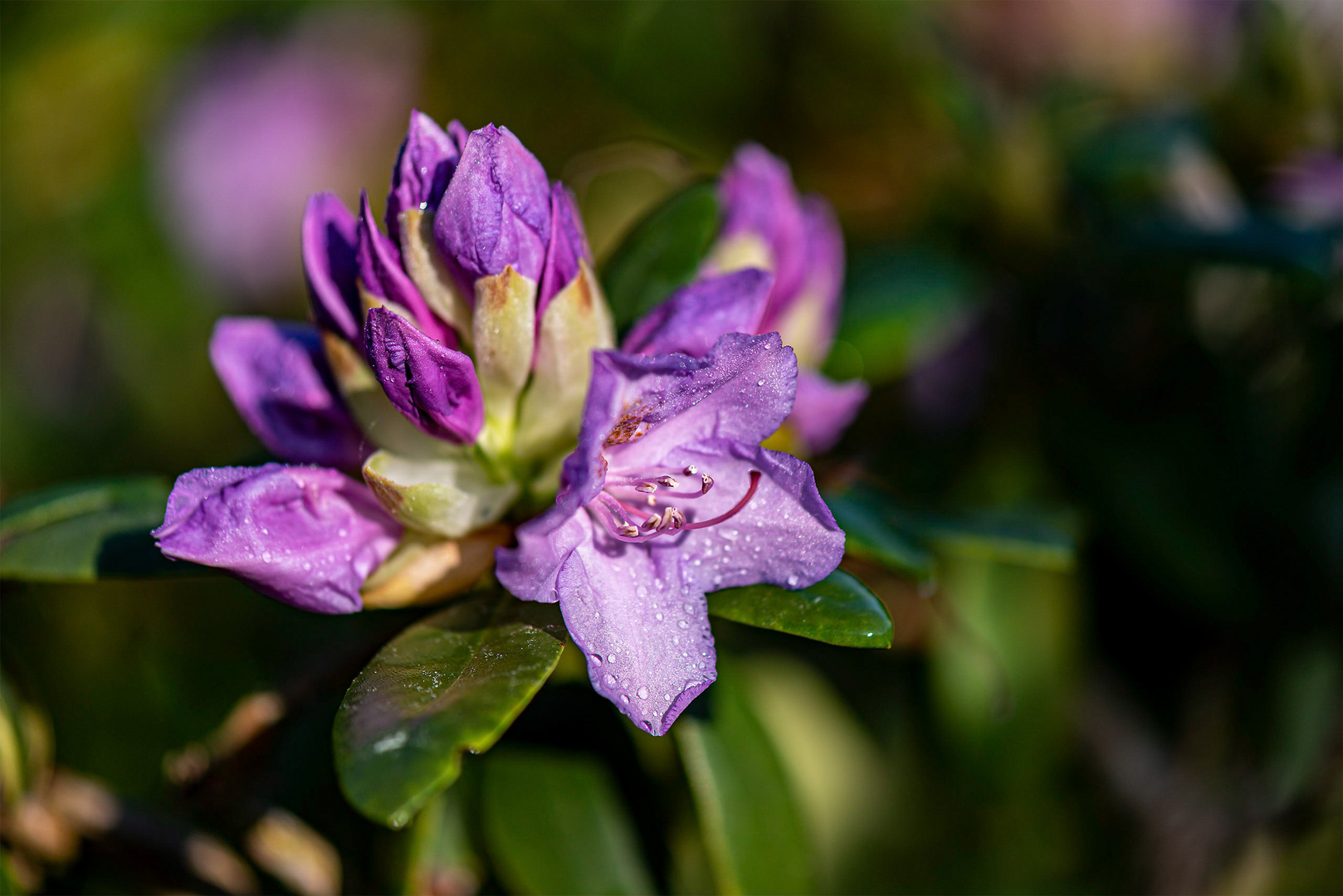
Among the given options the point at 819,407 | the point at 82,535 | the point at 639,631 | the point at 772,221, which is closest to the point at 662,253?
the point at 772,221

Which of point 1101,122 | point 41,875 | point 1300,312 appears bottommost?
point 41,875

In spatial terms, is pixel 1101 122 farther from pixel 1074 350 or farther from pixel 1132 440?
pixel 1132 440

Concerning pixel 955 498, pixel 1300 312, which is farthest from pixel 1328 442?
pixel 955 498

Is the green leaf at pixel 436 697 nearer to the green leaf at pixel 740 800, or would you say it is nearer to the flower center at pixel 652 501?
the flower center at pixel 652 501

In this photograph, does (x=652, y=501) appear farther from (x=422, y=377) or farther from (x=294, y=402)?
(x=294, y=402)

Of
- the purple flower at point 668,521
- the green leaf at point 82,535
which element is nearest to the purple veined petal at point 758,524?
the purple flower at point 668,521

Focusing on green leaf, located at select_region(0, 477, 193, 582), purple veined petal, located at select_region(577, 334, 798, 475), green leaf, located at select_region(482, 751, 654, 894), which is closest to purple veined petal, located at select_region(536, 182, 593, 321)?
purple veined petal, located at select_region(577, 334, 798, 475)

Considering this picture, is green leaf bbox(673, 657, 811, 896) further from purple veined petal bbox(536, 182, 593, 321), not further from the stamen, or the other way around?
purple veined petal bbox(536, 182, 593, 321)
